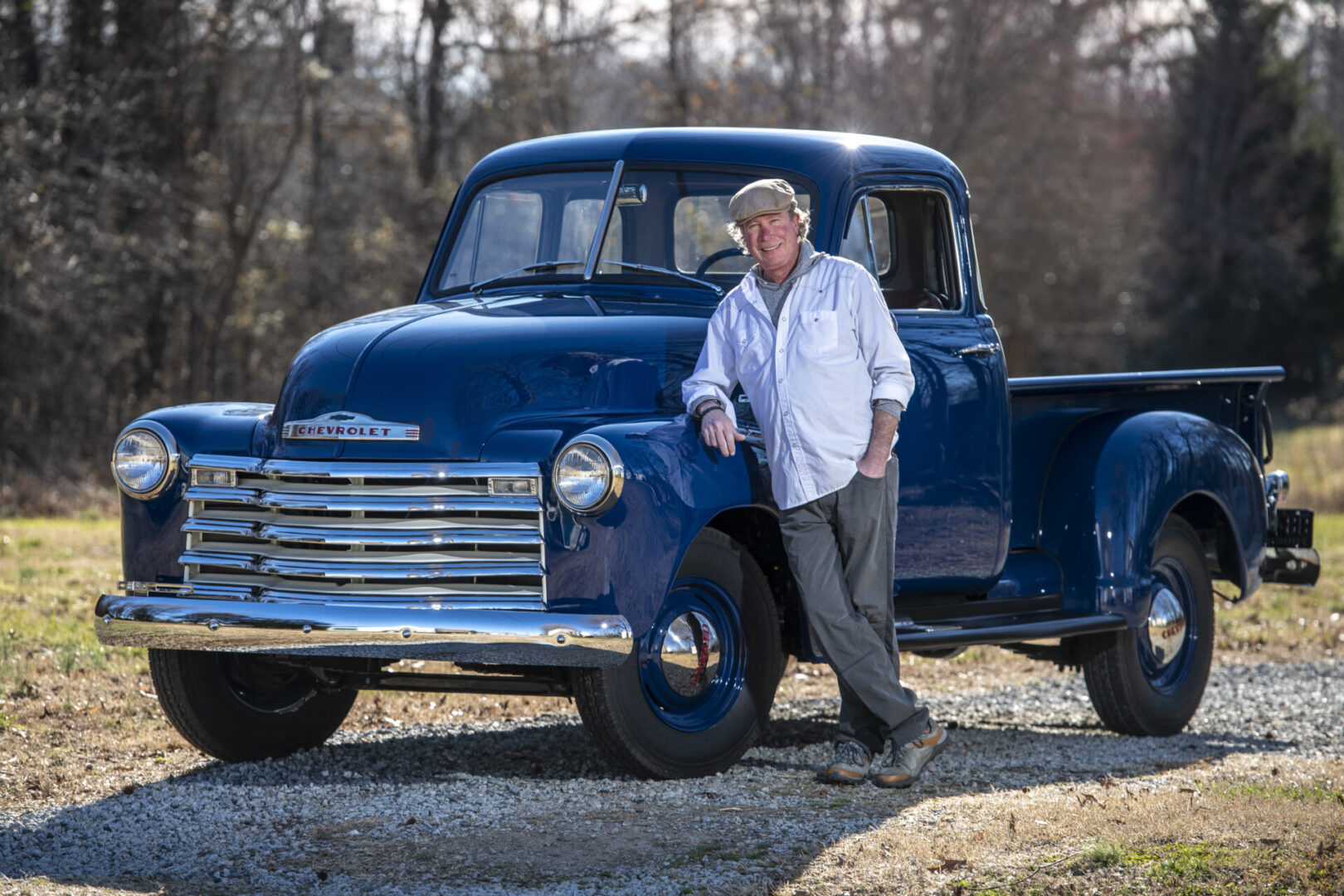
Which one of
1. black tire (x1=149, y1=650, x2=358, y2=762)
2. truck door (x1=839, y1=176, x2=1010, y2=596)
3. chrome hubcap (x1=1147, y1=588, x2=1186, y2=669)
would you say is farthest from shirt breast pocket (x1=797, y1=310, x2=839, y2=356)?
chrome hubcap (x1=1147, y1=588, x2=1186, y2=669)

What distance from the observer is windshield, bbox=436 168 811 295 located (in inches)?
247

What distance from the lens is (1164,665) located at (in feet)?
24.3

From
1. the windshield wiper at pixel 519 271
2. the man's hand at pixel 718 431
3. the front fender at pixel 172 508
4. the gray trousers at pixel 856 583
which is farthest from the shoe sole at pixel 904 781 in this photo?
the front fender at pixel 172 508

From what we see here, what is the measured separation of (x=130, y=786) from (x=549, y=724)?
2092 mm

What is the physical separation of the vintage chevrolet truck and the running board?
0.7 inches

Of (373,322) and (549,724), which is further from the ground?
(373,322)

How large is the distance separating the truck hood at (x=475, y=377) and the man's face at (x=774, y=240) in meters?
0.41

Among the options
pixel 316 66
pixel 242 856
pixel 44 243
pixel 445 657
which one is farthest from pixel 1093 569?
→ pixel 316 66

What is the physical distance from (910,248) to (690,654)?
2214 mm

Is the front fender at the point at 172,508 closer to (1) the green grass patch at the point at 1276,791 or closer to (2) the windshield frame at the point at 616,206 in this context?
(2) the windshield frame at the point at 616,206

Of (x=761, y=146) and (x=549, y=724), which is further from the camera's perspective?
(x=549, y=724)

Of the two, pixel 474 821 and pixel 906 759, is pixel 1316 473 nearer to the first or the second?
pixel 906 759

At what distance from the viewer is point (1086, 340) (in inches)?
1426

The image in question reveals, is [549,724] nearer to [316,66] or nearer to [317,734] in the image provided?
[317,734]
